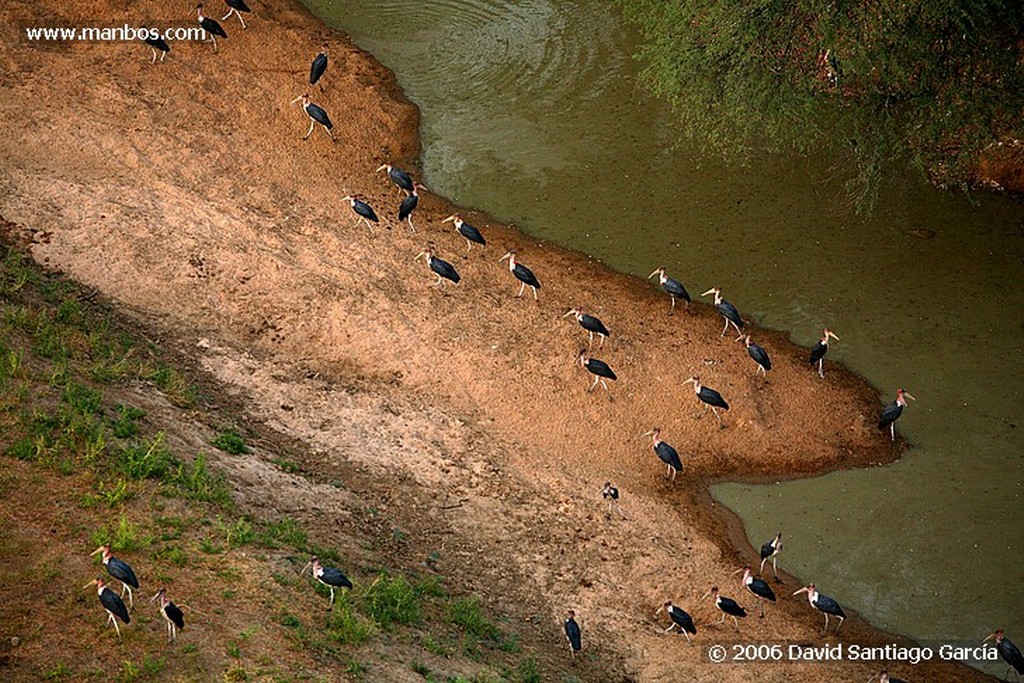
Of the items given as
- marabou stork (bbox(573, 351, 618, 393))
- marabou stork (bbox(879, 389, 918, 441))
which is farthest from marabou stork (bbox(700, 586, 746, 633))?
marabou stork (bbox(879, 389, 918, 441))

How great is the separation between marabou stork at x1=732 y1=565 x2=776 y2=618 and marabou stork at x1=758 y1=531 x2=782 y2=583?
0.83ft

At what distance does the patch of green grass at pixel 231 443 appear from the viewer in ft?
51.0

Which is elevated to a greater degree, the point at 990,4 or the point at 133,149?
the point at 990,4

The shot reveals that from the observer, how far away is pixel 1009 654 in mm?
14508

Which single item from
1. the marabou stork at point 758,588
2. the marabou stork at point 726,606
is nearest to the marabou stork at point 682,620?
the marabou stork at point 726,606

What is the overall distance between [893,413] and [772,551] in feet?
9.73

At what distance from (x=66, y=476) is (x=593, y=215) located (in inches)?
420

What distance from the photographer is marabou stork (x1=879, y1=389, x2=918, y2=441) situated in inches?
690

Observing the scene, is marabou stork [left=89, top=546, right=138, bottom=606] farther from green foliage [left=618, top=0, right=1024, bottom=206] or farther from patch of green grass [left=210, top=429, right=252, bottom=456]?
green foliage [left=618, top=0, right=1024, bottom=206]

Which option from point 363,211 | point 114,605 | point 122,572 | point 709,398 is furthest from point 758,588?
point 363,211

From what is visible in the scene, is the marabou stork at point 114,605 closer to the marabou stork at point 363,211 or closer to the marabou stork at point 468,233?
the marabou stork at point 363,211

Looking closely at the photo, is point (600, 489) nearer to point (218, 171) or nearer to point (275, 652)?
point (275, 652)

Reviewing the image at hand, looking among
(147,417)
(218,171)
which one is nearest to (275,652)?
(147,417)

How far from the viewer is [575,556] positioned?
52.0 feet
